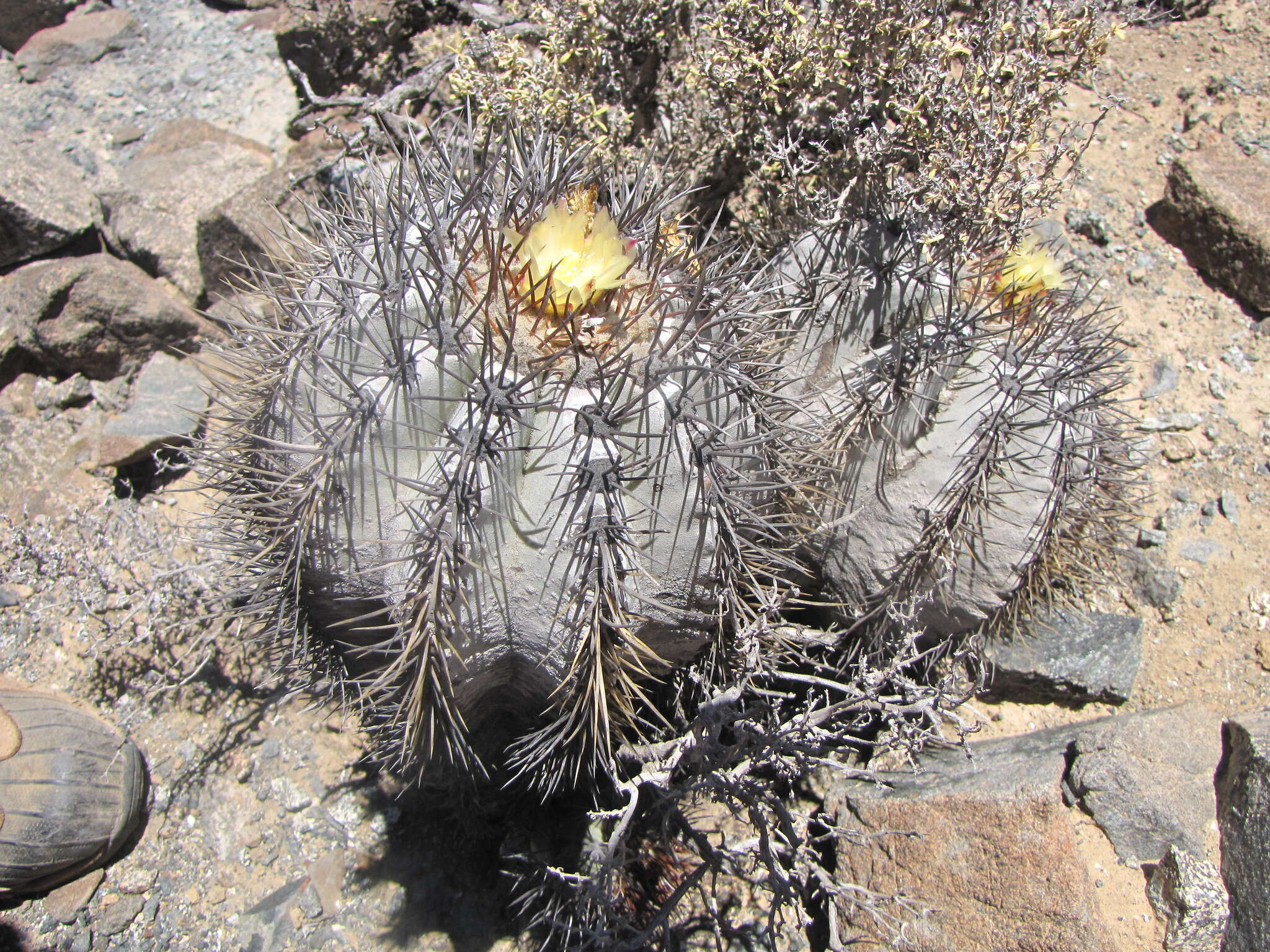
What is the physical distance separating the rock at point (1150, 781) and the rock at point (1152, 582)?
402mm

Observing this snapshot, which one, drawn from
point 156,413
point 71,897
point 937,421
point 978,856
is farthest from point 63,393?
point 978,856

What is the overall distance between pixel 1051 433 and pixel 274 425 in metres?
1.69

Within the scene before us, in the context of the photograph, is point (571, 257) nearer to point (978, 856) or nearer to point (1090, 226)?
point (978, 856)

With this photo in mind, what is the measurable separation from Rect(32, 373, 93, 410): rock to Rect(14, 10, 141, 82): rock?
174 cm

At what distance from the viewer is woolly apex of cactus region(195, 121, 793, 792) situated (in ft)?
4.97

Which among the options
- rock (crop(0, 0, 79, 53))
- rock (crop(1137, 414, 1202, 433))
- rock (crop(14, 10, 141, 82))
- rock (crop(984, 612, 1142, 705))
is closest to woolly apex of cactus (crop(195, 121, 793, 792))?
rock (crop(984, 612, 1142, 705))

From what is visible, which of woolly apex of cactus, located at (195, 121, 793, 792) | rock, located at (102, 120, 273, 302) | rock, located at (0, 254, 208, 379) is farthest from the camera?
rock, located at (102, 120, 273, 302)

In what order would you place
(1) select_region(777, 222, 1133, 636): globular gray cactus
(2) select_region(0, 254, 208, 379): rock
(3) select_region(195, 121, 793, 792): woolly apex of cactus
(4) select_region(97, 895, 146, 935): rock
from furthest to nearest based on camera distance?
(2) select_region(0, 254, 208, 379): rock
(4) select_region(97, 895, 146, 935): rock
(1) select_region(777, 222, 1133, 636): globular gray cactus
(3) select_region(195, 121, 793, 792): woolly apex of cactus

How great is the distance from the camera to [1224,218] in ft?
9.55

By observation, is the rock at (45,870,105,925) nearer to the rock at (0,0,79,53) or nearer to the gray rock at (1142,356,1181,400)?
the gray rock at (1142,356,1181,400)

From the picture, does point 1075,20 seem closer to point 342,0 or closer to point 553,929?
point 553,929

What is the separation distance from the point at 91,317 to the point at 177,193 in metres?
0.70

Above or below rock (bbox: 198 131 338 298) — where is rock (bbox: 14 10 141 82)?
below

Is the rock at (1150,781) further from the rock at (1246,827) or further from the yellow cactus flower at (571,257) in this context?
the yellow cactus flower at (571,257)
